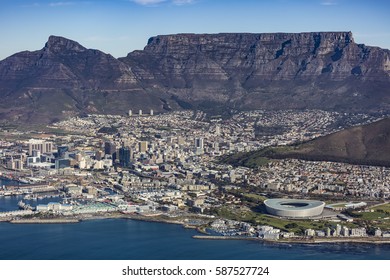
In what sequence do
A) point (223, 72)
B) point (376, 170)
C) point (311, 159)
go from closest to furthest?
point (376, 170) < point (311, 159) < point (223, 72)

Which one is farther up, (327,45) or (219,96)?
(327,45)

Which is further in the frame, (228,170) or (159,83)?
(159,83)

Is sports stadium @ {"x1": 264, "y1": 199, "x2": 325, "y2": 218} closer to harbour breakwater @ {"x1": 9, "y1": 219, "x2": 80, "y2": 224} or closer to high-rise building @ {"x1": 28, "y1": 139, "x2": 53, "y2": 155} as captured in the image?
harbour breakwater @ {"x1": 9, "y1": 219, "x2": 80, "y2": 224}

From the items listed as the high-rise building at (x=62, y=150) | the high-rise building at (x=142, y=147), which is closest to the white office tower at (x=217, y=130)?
the high-rise building at (x=142, y=147)

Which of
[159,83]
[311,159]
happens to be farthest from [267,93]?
[311,159]

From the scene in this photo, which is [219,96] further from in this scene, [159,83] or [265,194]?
[265,194]

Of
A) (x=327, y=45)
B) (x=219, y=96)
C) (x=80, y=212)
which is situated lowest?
(x=80, y=212)

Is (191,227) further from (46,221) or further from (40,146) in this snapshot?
(40,146)
